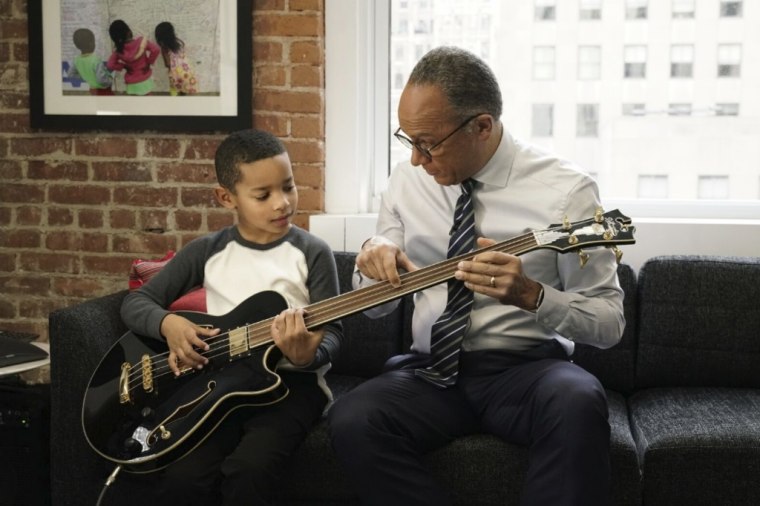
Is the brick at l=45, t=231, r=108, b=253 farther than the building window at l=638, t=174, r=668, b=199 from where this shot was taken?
Yes

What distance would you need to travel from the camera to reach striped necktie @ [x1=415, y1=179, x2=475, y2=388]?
→ 7.06 feet

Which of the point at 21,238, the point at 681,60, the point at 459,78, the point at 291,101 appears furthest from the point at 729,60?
the point at 21,238

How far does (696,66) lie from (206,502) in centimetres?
208

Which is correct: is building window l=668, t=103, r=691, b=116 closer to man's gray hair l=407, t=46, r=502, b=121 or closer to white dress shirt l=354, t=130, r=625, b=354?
white dress shirt l=354, t=130, r=625, b=354

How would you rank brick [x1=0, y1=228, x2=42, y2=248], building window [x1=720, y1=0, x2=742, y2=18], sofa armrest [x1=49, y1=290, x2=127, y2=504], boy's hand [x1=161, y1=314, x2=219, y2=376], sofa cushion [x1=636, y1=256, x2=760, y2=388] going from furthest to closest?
brick [x1=0, y1=228, x2=42, y2=248], building window [x1=720, y1=0, x2=742, y2=18], sofa cushion [x1=636, y1=256, x2=760, y2=388], sofa armrest [x1=49, y1=290, x2=127, y2=504], boy's hand [x1=161, y1=314, x2=219, y2=376]

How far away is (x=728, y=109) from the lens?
299 cm

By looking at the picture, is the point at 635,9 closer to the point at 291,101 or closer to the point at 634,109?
the point at 634,109

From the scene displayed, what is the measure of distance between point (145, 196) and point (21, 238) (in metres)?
0.51

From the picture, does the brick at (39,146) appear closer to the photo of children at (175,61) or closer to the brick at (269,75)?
the photo of children at (175,61)

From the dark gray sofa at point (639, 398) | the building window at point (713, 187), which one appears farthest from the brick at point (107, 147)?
the building window at point (713, 187)

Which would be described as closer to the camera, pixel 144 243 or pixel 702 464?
pixel 702 464

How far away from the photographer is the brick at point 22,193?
324 cm

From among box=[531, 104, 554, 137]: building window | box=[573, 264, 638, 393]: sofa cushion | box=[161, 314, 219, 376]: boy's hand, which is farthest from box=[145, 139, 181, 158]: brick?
box=[573, 264, 638, 393]: sofa cushion

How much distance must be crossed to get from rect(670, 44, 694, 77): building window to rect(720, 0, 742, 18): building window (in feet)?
0.48
